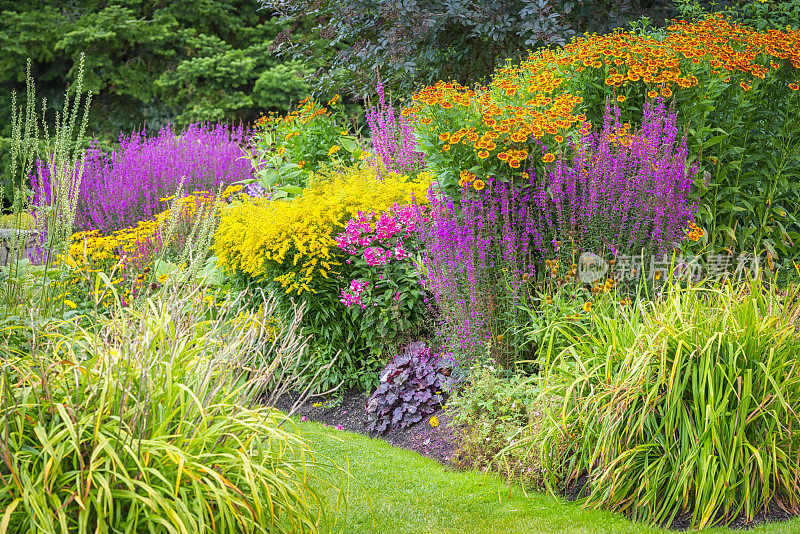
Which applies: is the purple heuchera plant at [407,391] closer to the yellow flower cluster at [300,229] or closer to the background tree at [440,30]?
the yellow flower cluster at [300,229]

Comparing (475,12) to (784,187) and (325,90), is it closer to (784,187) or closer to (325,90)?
(325,90)

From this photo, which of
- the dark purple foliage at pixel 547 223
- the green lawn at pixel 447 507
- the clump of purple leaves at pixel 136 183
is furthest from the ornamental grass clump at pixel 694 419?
the clump of purple leaves at pixel 136 183

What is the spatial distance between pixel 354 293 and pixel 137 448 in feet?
8.17

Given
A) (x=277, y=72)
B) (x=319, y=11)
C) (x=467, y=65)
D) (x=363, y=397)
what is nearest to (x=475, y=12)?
(x=467, y=65)

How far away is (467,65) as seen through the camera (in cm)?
779

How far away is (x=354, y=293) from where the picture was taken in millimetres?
4586

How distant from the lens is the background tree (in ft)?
22.1

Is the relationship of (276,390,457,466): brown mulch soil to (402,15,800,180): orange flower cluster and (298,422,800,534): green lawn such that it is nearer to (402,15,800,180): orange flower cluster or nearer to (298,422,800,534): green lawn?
(298,422,800,534): green lawn

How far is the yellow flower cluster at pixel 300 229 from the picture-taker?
463 centimetres

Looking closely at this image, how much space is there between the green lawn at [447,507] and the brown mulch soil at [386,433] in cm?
15

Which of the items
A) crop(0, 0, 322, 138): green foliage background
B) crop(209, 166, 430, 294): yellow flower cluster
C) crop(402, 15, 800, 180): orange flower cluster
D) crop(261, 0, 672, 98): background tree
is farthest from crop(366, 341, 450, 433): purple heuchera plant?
crop(0, 0, 322, 138): green foliage background

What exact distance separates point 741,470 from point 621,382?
552 mm

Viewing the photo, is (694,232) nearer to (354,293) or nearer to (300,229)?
(354,293)

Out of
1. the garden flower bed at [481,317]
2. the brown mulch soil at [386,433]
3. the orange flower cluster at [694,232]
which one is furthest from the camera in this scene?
the orange flower cluster at [694,232]
